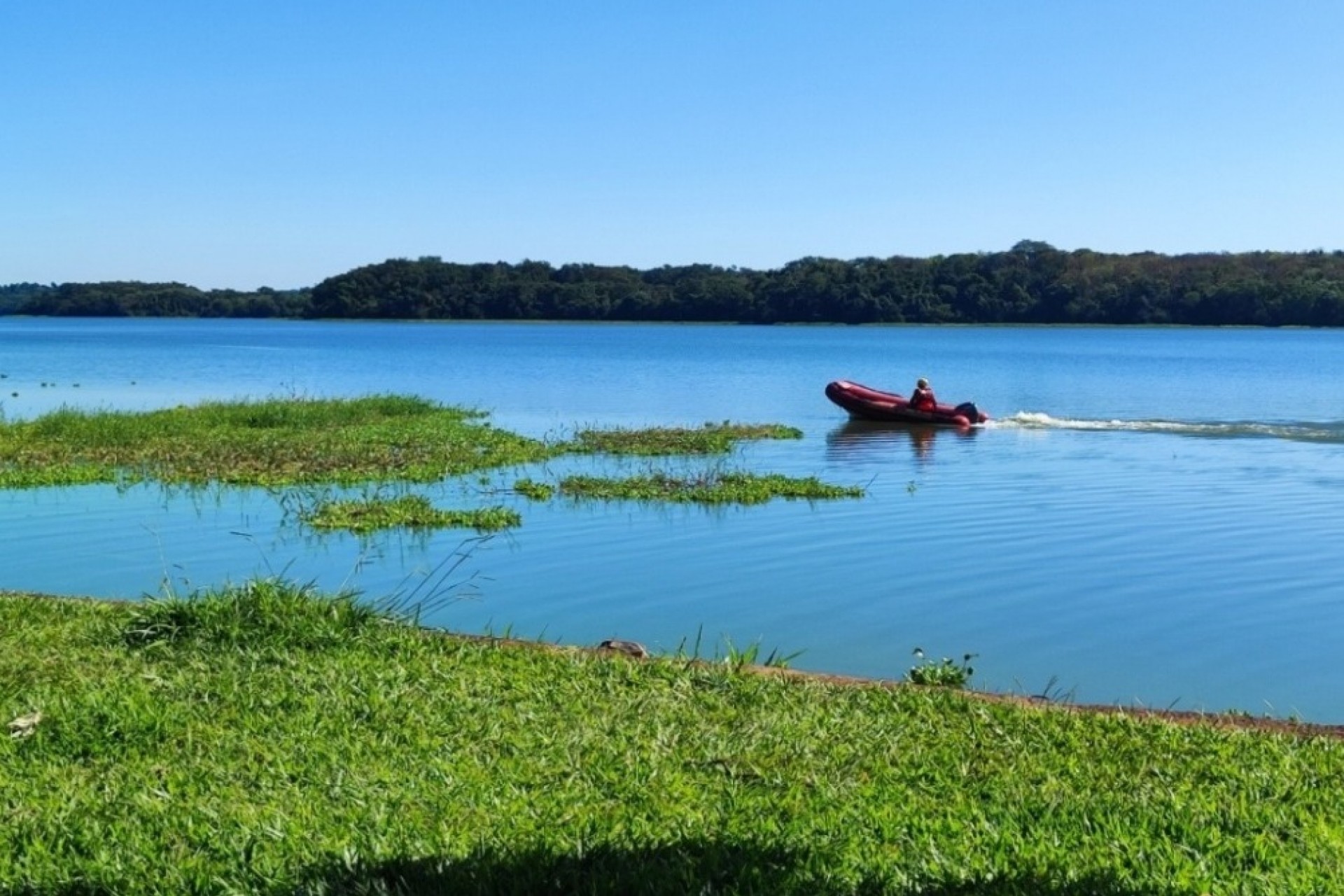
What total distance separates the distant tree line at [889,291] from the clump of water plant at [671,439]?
101m

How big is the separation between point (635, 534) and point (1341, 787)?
1020 cm

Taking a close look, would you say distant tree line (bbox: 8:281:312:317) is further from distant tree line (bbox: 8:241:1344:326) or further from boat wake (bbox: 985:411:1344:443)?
boat wake (bbox: 985:411:1344:443)

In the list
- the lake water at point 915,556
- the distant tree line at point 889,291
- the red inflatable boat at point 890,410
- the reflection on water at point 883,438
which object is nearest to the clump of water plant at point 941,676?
the lake water at point 915,556

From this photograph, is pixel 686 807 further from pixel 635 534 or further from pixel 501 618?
pixel 635 534

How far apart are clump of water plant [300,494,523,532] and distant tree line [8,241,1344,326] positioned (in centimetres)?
11406

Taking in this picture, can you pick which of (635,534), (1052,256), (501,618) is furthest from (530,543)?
(1052,256)

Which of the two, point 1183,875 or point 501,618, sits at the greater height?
point 1183,875

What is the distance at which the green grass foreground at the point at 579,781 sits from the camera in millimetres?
4672

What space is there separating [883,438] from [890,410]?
11.3ft

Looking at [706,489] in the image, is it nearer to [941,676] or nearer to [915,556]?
[915,556]

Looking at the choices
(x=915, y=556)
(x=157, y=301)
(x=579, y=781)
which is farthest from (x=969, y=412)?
(x=157, y=301)

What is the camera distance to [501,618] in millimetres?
11266

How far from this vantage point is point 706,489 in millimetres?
19016

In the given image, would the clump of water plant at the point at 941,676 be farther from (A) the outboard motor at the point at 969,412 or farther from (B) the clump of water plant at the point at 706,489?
(A) the outboard motor at the point at 969,412
